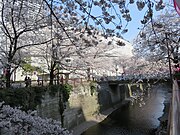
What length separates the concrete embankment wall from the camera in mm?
11518

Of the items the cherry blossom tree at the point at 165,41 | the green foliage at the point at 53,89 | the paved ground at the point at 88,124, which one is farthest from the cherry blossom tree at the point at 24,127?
the paved ground at the point at 88,124

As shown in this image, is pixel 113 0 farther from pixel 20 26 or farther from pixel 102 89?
pixel 102 89

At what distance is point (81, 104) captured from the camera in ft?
51.2

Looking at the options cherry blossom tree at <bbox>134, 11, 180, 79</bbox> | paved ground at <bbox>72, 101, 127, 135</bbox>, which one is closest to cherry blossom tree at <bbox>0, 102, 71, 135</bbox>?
cherry blossom tree at <bbox>134, 11, 180, 79</bbox>

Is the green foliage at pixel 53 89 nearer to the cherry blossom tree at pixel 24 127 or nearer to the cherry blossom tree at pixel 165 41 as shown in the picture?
the cherry blossom tree at pixel 165 41

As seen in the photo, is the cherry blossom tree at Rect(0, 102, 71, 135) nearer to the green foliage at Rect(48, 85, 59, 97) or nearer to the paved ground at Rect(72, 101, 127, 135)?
the green foliage at Rect(48, 85, 59, 97)

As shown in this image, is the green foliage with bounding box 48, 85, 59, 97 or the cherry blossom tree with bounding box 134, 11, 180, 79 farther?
the green foliage with bounding box 48, 85, 59, 97

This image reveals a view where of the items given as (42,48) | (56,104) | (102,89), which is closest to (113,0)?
(56,104)

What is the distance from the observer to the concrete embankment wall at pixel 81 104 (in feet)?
37.8

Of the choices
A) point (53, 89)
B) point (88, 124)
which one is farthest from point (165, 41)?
point (88, 124)

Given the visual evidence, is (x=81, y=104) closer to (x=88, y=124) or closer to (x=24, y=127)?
(x=88, y=124)

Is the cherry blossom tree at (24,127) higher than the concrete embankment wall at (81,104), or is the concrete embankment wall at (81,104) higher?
the cherry blossom tree at (24,127)

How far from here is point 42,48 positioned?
13656 millimetres

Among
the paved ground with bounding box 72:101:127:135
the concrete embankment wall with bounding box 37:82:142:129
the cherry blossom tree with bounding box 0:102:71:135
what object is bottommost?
the paved ground with bounding box 72:101:127:135
